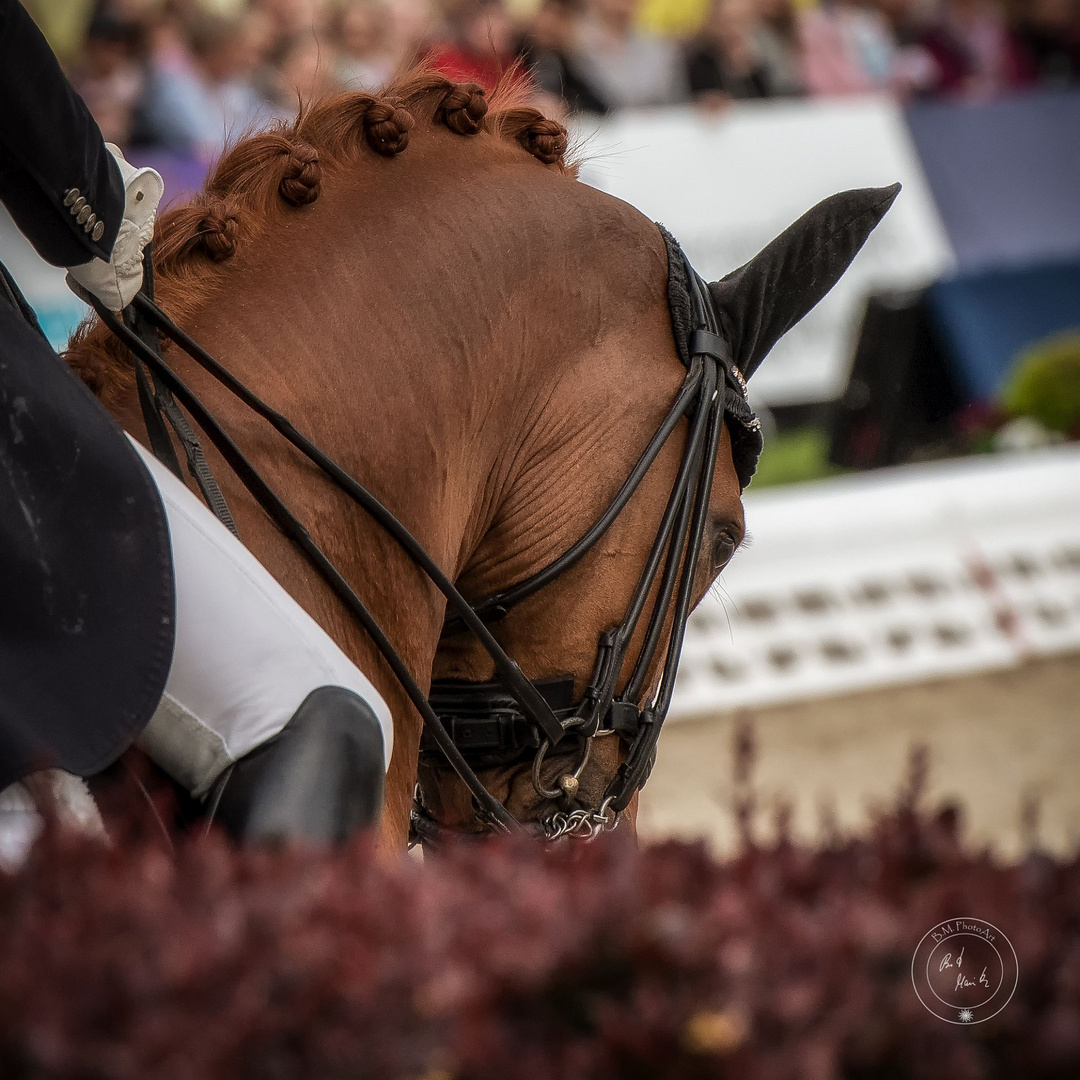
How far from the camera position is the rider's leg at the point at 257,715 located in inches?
56.9

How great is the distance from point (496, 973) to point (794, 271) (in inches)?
62.6

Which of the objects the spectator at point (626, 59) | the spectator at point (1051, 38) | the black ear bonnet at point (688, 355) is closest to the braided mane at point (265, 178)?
the black ear bonnet at point (688, 355)

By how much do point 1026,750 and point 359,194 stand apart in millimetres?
3940

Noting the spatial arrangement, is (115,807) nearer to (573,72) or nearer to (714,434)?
(714,434)

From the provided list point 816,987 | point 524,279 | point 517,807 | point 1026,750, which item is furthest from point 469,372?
point 1026,750

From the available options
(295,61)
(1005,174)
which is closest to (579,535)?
(295,61)

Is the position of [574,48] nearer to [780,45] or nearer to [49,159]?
[780,45]

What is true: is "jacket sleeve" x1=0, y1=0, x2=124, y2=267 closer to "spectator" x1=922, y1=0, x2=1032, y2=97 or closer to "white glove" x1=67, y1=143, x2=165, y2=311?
"white glove" x1=67, y1=143, x2=165, y2=311

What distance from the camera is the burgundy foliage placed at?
876 mm

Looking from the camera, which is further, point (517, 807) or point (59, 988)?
point (517, 807)

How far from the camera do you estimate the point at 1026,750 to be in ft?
17.0

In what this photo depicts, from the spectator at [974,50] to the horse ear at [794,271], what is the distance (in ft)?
22.9

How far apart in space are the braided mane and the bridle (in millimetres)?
78

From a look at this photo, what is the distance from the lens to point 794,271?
2270mm
